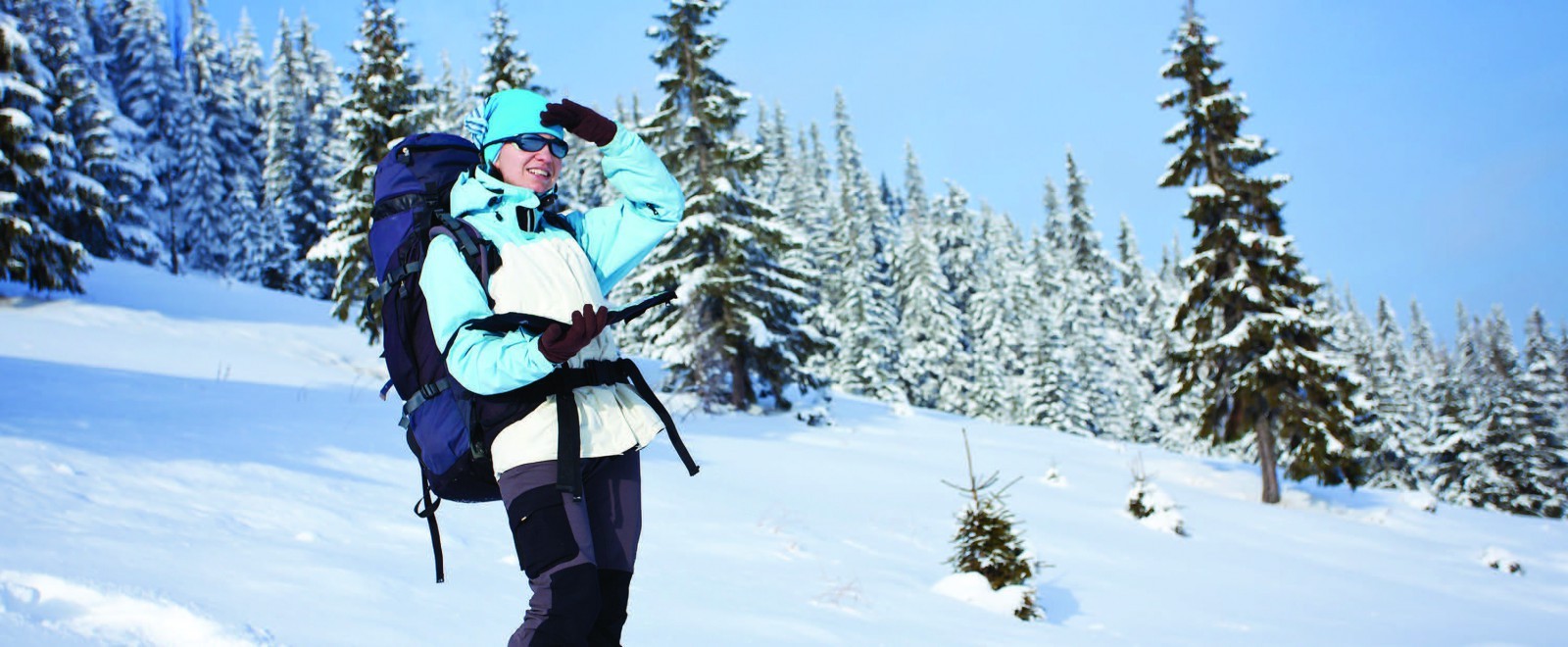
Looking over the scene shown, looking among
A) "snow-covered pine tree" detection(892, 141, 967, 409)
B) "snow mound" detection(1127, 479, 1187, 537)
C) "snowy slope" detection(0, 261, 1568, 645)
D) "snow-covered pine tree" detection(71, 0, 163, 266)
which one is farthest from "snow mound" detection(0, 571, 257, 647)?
"snow-covered pine tree" detection(892, 141, 967, 409)

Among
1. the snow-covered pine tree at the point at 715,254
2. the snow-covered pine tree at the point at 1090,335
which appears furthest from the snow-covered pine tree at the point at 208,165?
the snow-covered pine tree at the point at 1090,335

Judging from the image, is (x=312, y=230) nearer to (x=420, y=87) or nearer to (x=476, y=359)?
(x=420, y=87)

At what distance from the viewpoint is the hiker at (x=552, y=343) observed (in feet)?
7.63

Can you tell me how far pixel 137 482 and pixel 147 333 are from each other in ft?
45.6

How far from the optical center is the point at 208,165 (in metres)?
42.4

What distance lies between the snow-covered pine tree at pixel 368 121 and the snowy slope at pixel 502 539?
2601 millimetres

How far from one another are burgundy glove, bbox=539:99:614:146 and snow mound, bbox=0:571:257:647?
2.43 metres

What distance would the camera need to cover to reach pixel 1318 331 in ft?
68.8

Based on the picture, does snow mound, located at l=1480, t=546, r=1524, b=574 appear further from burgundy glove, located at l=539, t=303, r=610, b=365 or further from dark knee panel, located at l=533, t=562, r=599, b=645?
burgundy glove, located at l=539, t=303, r=610, b=365

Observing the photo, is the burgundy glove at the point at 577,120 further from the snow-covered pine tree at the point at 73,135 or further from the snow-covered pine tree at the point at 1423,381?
the snow-covered pine tree at the point at 1423,381

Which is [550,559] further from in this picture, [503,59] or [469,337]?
[503,59]

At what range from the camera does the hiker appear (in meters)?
2.32

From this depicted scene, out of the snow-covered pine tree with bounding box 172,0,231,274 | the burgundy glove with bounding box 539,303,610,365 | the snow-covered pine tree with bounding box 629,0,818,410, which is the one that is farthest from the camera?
the snow-covered pine tree with bounding box 172,0,231,274

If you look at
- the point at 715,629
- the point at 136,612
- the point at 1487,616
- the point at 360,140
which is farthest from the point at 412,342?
the point at 360,140
